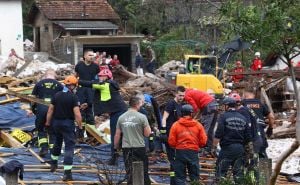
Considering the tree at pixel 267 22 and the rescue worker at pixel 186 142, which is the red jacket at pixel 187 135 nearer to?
the rescue worker at pixel 186 142

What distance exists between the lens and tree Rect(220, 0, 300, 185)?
26.4 feet

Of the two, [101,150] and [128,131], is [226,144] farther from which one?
[101,150]

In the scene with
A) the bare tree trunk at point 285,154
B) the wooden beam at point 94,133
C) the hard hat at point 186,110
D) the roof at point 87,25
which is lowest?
the wooden beam at point 94,133

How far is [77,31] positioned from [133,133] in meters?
→ 37.5

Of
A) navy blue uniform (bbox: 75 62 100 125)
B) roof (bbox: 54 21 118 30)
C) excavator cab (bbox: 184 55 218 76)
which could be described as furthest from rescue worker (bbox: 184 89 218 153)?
roof (bbox: 54 21 118 30)

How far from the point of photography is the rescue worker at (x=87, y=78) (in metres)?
16.0

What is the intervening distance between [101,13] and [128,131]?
1554 inches

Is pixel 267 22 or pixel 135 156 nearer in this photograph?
pixel 267 22

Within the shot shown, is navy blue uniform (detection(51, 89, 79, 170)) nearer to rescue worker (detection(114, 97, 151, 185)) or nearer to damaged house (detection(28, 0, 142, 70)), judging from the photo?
rescue worker (detection(114, 97, 151, 185))

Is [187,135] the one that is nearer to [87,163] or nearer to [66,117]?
[66,117]

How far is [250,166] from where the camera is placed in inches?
462

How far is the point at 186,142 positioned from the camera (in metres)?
11.9

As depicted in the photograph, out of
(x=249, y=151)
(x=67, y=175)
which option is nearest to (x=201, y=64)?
(x=67, y=175)

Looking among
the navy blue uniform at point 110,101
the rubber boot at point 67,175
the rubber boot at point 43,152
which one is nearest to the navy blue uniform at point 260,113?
the navy blue uniform at point 110,101
